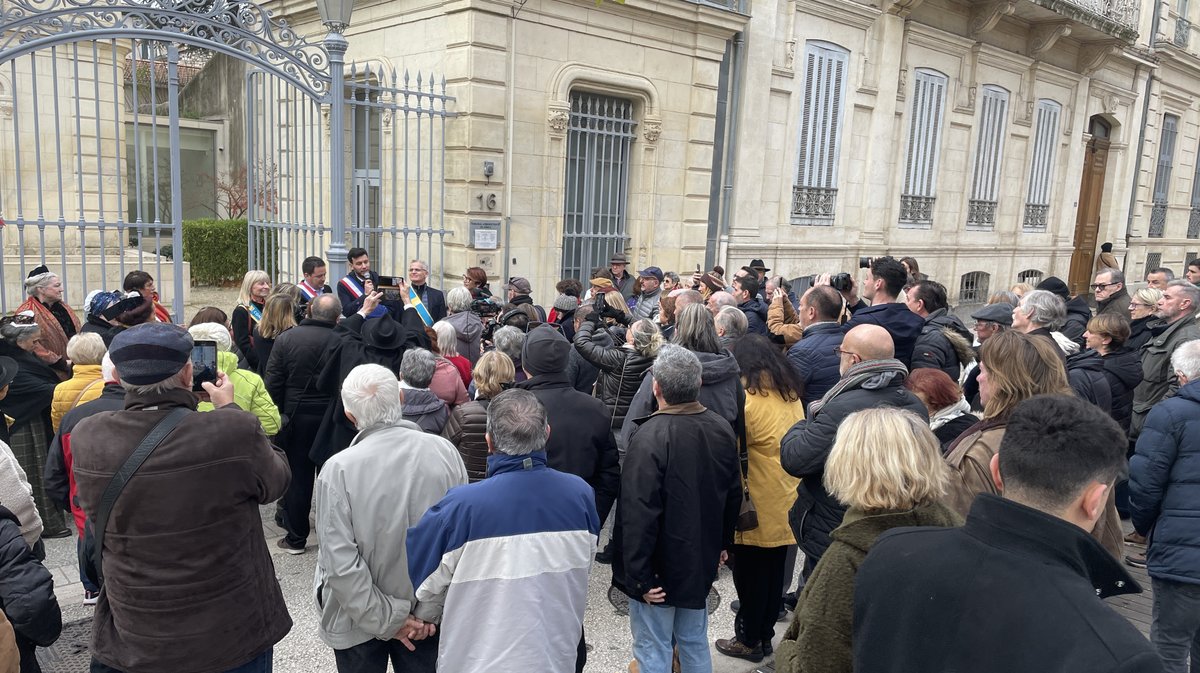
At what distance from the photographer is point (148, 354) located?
2486 mm

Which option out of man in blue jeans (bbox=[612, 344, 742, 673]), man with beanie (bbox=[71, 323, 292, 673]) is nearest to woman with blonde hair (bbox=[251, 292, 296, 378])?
man with beanie (bbox=[71, 323, 292, 673])

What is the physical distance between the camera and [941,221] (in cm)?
1512

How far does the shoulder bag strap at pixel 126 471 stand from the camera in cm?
239

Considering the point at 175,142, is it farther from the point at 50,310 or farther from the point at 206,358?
the point at 206,358

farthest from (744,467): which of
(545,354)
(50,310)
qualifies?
(50,310)

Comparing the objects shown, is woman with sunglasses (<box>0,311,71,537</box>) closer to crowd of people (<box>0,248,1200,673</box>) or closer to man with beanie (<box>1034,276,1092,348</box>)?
crowd of people (<box>0,248,1200,673</box>)

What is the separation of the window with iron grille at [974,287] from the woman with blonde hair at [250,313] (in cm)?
1399

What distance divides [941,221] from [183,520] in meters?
15.2

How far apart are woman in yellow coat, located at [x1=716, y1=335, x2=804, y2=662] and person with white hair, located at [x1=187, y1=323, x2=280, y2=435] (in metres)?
2.60

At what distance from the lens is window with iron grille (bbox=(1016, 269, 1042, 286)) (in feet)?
57.2

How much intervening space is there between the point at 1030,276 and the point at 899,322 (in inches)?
573

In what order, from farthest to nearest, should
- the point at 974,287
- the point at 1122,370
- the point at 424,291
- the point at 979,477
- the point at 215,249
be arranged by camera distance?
the point at 974,287, the point at 215,249, the point at 424,291, the point at 1122,370, the point at 979,477

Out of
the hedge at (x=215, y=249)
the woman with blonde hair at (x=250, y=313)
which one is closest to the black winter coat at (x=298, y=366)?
the woman with blonde hair at (x=250, y=313)

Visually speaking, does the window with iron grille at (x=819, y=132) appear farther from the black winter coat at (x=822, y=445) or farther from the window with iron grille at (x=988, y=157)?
the black winter coat at (x=822, y=445)
